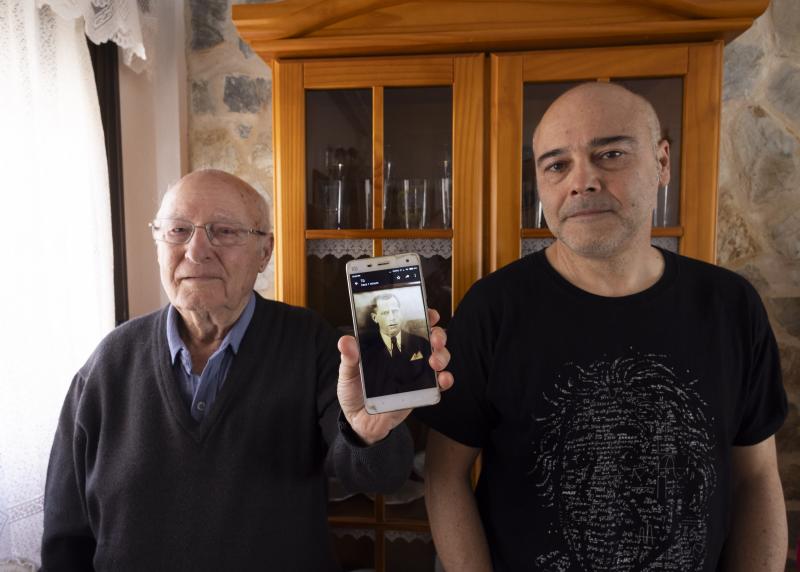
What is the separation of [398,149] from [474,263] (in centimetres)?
35

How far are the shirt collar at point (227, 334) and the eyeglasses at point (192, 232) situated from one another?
0.50 feet

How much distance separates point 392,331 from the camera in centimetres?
85

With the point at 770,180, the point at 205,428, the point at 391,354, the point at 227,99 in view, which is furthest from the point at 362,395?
the point at 770,180

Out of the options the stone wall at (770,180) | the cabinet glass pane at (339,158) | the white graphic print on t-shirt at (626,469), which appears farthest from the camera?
the stone wall at (770,180)

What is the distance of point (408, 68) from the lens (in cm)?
120

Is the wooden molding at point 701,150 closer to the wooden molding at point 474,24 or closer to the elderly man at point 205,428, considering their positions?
the wooden molding at point 474,24

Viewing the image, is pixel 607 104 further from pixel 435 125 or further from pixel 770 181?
pixel 770 181

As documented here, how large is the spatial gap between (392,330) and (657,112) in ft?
2.78

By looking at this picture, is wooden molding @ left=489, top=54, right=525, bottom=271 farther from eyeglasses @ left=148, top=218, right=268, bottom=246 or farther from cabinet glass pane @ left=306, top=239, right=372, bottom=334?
eyeglasses @ left=148, top=218, right=268, bottom=246

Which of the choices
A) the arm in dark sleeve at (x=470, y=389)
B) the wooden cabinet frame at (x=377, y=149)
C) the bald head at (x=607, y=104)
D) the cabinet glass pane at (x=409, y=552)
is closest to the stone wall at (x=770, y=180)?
the bald head at (x=607, y=104)

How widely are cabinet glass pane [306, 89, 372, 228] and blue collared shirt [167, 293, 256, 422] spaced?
35 centimetres

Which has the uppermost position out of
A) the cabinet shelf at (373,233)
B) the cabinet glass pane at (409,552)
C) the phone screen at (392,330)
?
the cabinet shelf at (373,233)

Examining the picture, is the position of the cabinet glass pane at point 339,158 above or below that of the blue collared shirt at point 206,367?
above

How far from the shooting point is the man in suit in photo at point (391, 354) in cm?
82
